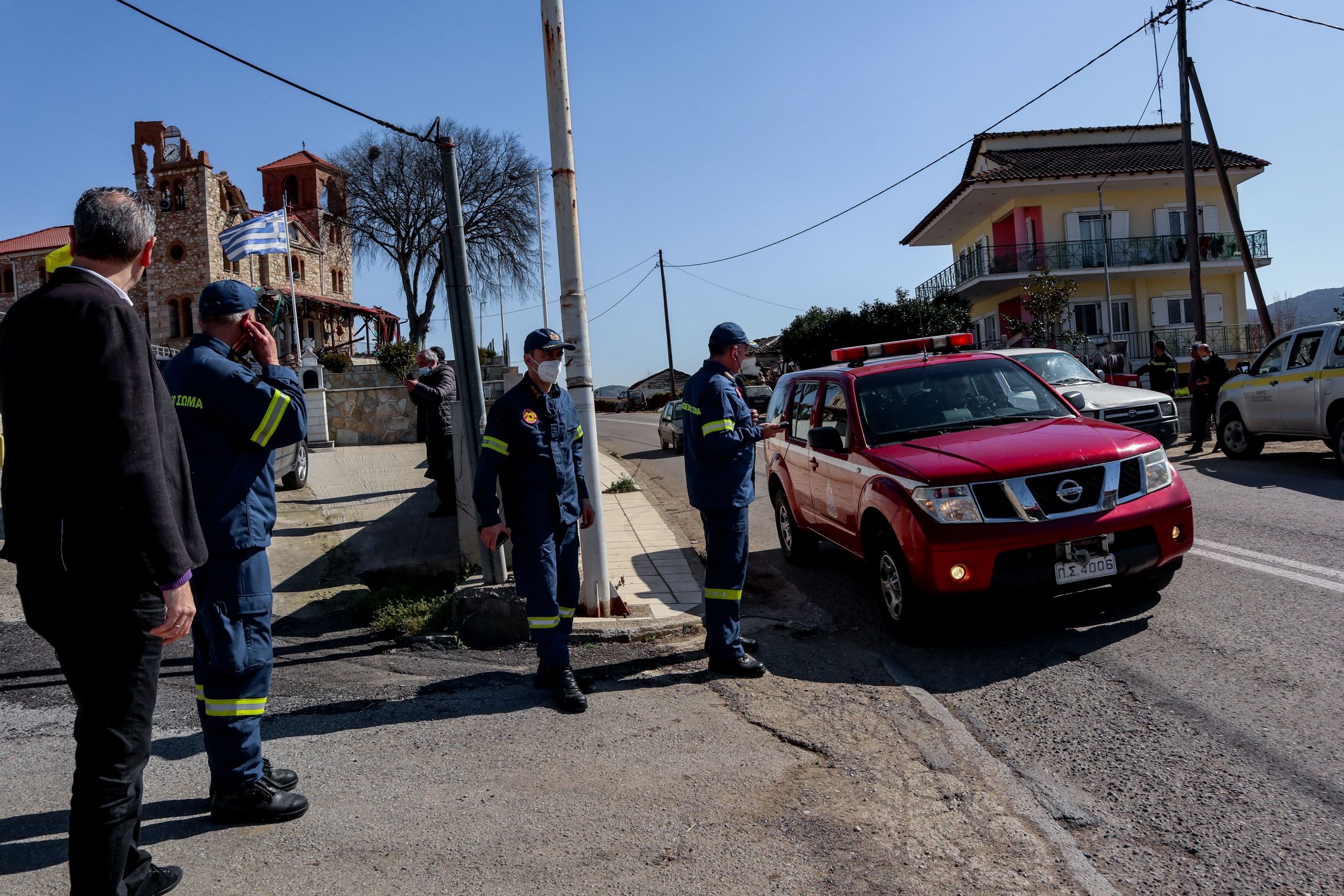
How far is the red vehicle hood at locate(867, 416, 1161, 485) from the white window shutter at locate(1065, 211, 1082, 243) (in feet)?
115

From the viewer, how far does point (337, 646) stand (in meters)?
6.23

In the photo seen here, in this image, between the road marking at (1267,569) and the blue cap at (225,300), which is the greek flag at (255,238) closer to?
the blue cap at (225,300)

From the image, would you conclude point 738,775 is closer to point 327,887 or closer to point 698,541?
point 327,887

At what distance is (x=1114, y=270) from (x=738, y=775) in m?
38.3

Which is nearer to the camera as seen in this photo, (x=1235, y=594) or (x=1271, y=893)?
(x=1271, y=893)

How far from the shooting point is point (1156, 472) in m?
5.79

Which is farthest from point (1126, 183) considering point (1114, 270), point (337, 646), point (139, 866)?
point (139, 866)

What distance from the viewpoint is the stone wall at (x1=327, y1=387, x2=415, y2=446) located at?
72.1ft

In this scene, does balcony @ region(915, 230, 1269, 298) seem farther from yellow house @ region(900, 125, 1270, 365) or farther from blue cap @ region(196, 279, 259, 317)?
blue cap @ region(196, 279, 259, 317)

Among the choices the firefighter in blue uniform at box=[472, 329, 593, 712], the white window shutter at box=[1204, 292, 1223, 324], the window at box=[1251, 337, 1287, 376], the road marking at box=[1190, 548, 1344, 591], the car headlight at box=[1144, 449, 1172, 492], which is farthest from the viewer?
the white window shutter at box=[1204, 292, 1223, 324]

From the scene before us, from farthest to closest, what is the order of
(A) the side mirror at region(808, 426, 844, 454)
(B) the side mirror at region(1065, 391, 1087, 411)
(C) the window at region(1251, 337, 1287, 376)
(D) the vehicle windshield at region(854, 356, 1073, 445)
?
(C) the window at region(1251, 337, 1287, 376) < (B) the side mirror at region(1065, 391, 1087, 411) < (D) the vehicle windshield at region(854, 356, 1073, 445) < (A) the side mirror at region(808, 426, 844, 454)

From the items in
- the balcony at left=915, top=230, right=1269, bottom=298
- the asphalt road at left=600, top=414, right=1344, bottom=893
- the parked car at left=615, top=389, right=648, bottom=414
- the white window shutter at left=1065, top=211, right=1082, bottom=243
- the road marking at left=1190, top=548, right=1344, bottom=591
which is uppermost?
the white window shutter at left=1065, top=211, right=1082, bottom=243

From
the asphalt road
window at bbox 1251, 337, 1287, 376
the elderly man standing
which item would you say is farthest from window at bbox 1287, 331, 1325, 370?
the elderly man standing

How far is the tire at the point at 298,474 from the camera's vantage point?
13172 mm
